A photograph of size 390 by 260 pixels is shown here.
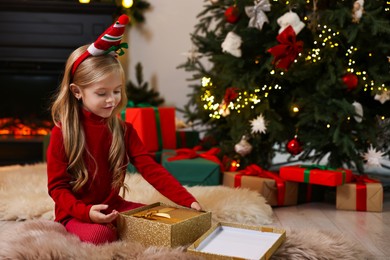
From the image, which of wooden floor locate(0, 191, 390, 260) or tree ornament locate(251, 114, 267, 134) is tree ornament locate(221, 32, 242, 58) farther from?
wooden floor locate(0, 191, 390, 260)

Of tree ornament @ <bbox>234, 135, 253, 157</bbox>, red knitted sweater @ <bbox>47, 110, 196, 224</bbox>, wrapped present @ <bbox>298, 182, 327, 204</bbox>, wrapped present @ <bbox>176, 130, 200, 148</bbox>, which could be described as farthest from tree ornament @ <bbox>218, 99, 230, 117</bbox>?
red knitted sweater @ <bbox>47, 110, 196, 224</bbox>

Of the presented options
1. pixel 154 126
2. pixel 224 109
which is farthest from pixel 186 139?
pixel 224 109

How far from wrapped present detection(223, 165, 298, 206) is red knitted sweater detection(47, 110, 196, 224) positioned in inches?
31.3

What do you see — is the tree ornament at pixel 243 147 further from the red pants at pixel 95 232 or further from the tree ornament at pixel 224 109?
the red pants at pixel 95 232

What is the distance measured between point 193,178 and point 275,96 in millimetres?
584

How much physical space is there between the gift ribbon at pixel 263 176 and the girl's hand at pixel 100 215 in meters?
1.06

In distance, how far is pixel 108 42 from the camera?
1598mm

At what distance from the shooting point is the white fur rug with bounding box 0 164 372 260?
1378mm

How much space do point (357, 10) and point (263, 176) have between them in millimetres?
874

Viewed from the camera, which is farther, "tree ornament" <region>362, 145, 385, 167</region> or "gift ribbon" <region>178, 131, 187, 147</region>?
"gift ribbon" <region>178, 131, 187, 147</region>

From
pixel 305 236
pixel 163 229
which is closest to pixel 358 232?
pixel 305 236

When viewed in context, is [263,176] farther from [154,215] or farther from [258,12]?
[154,215]

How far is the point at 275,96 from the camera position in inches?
104

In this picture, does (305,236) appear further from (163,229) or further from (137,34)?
(137,34)
